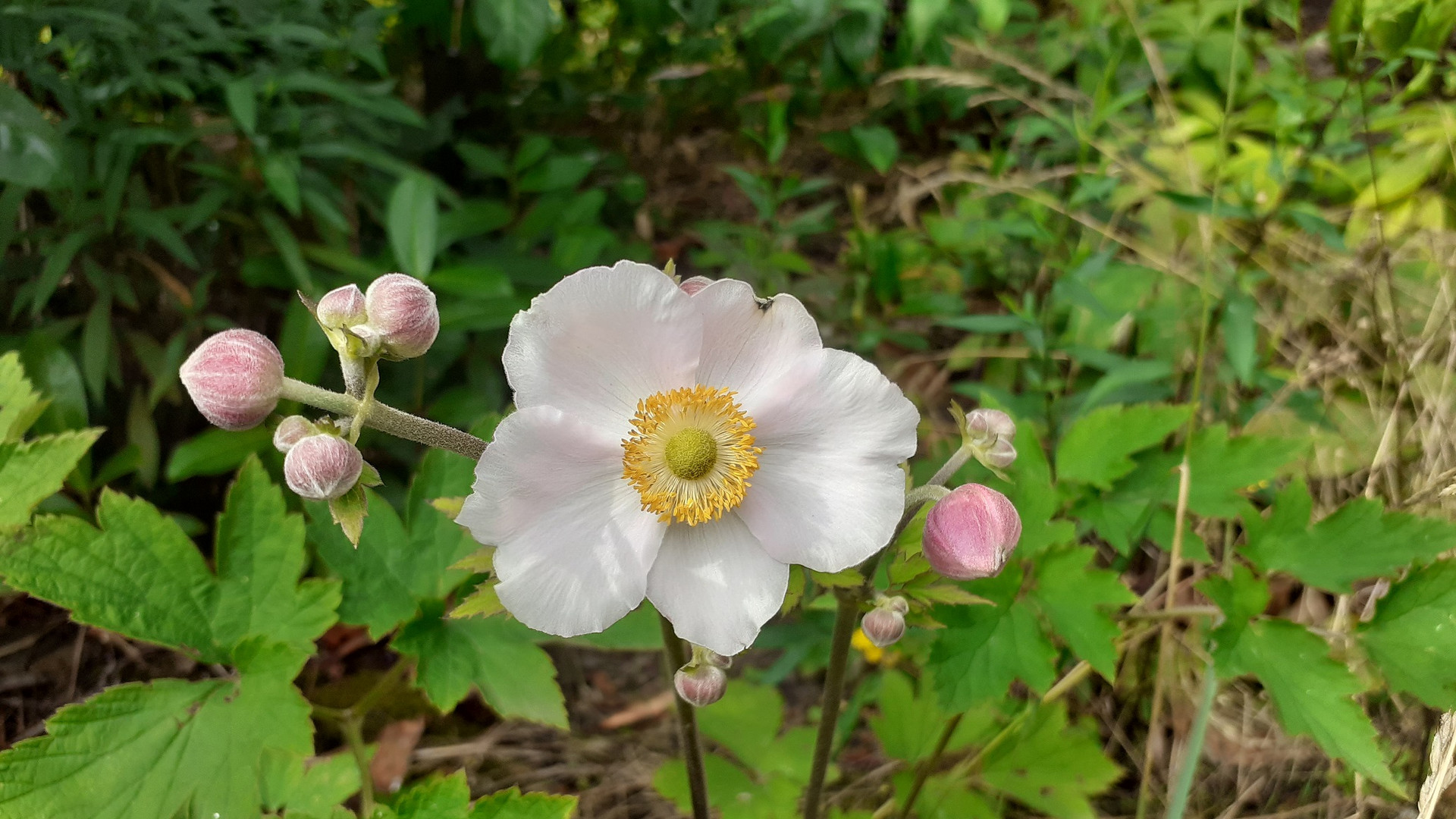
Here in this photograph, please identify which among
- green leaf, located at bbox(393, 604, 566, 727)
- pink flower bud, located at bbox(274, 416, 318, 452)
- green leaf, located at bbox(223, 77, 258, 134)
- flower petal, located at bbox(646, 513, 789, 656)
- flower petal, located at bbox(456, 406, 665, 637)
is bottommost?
green leaf, located at bbox(393, 604, 566, 727)

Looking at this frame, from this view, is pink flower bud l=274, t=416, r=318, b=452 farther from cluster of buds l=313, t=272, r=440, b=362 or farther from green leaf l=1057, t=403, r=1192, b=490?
green leaf l=1057, t=403, r=1192, b=490

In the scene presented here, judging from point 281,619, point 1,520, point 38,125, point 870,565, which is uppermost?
point 38,125

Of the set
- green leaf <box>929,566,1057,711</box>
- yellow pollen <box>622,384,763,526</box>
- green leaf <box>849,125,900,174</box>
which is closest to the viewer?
yellow pollen <box>622,384,763,526</box>

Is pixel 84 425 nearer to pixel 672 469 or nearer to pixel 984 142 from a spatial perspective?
pixel 672 469

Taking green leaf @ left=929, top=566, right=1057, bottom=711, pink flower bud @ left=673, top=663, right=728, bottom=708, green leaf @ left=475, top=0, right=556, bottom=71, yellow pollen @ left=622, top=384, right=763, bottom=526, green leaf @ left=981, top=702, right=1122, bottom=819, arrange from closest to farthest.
Result: yellow pollen @ left=622, top=384, right=763, bottom=526
pink flower bud @ left=673, top=663, right=728, bottom=708
green leaf @ left=929, top=566, right=1057, bottom=711
green leaf @ left=981, top=702, right=1122, bottom=819
green leaf @ left=475, top=0, right=556, bottom=71

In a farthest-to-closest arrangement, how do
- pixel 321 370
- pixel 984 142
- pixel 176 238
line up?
pixel 984 142, pixel 321 370, pixel 176 238

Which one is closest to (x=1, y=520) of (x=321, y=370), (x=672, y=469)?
(x=321, y=370)

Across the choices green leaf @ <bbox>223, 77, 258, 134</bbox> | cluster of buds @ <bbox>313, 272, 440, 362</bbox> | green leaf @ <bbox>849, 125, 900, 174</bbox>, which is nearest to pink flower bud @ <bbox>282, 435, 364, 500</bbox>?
cluster of buds @ <bbox>313, 272, 440, 362</bbox>
